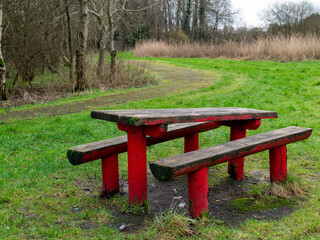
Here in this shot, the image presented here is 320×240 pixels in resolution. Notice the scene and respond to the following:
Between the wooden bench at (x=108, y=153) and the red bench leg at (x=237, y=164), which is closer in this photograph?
the wooden bench at (x=108, y=153)

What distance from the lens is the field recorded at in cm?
258

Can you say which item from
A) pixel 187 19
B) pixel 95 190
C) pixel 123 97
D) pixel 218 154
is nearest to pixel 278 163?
pixel 218 154

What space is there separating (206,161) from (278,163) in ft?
3.73

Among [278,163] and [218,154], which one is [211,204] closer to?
[218,154]

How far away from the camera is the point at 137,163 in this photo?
2.89 meters

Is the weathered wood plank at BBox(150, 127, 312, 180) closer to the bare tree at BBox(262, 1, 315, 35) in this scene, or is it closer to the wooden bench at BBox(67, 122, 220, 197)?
the wooden bench at BBox(67, 122, 220, 197)

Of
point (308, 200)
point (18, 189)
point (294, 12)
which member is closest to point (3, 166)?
point (18, 189)

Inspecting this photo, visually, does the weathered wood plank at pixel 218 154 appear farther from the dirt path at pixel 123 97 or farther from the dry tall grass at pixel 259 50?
the dry tall grass at pixel 259 50

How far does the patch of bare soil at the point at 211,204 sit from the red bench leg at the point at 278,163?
29 centimetres

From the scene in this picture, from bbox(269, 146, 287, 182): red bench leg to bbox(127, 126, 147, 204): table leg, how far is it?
132cm

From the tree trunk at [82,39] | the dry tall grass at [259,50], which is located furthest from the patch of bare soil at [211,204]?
the dry tall grass at [259,50]

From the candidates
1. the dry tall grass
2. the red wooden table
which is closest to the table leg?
the red wooden table

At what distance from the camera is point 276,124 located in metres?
5.72

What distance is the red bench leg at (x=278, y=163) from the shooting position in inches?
135
